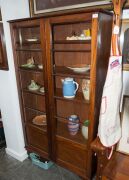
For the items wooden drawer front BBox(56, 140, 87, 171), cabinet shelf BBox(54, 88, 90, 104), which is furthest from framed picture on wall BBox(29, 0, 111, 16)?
wooden drawer front BBox(56, 140, 87, 171)

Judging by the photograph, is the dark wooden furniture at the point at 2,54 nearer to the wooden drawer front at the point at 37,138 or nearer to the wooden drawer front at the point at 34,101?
the wooden drawer front at the point at 34,101

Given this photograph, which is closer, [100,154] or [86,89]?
[100,154]

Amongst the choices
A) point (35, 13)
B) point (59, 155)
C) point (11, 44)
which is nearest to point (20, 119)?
point (59, 155)

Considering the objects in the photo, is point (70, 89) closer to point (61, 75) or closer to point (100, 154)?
point (61, 75)

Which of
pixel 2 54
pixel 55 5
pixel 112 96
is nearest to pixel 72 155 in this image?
pixel 112 96

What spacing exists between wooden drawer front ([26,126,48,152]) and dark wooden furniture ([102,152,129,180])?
846mm

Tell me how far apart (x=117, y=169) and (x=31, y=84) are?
1.29 meters

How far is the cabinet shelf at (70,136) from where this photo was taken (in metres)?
1.74

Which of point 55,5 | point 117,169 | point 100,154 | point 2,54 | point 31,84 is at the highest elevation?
point 55,5

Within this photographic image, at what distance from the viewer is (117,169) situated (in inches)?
56.0

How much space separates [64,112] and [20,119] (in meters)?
0.59

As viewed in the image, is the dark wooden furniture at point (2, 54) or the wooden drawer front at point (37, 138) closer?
the dark wooden furniture at point (2, 54)

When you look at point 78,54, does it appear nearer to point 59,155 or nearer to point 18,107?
point 18,107

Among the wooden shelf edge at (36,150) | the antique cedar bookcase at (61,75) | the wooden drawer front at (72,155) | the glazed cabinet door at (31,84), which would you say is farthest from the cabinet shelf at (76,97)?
the wooden shelf edge at (36,150)
